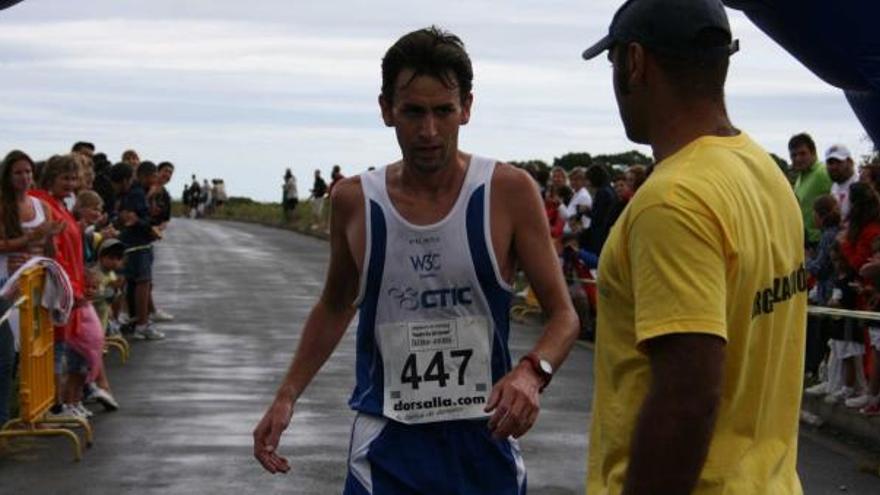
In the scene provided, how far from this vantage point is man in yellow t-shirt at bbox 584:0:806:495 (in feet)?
9.96

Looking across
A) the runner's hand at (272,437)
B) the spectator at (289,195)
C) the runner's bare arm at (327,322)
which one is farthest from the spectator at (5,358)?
the spectator at (289,195)

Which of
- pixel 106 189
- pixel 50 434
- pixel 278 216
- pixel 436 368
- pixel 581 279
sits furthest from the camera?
pixel 278 216

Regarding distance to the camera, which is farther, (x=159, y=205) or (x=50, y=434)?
(x=159, y=205)

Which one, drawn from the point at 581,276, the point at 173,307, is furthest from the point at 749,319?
the point at 173,307

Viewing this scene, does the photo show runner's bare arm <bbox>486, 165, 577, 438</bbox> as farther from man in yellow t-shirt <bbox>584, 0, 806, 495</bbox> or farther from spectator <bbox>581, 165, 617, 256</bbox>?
spectator <bbox>581, 165, 617, 256</bbox>

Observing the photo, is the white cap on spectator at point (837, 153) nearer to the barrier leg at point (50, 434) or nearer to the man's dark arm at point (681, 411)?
the barrier leg at point (50, 434)

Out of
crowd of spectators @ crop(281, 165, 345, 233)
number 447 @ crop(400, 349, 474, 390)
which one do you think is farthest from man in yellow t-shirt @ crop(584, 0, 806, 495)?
crowd of spectators @ crop(281, 165, 345, 233)

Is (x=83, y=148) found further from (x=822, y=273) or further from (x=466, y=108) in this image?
(x=466, y=108)

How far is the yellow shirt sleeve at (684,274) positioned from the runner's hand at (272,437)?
2.08 meters

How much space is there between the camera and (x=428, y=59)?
4953mm

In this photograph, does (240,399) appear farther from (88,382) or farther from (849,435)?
(849,435)

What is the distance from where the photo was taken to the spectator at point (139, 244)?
57.4 feet

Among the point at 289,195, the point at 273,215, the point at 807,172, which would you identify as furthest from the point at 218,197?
the point at 807,172

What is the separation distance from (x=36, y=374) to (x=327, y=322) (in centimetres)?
594
